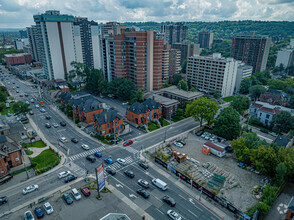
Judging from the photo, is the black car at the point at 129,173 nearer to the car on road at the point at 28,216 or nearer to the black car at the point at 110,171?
the black car at the point at 110,171

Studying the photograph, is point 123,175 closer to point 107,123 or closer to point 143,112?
point 107,123

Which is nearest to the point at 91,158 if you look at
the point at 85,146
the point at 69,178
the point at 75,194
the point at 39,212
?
the point at 85,146

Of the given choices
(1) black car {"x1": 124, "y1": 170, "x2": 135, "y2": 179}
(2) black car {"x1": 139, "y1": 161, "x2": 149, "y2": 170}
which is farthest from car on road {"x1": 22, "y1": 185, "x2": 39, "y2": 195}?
(2) black car {"x1": 139, "y1": 161, "x2": 149, "y2": 170}

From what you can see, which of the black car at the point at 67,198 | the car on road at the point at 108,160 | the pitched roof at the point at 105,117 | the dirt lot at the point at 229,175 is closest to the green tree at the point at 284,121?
the dirt lot at the point at 229,175

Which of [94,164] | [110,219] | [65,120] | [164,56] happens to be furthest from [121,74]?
[110,219]

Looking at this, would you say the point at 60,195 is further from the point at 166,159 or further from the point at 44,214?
the point at 166,159
